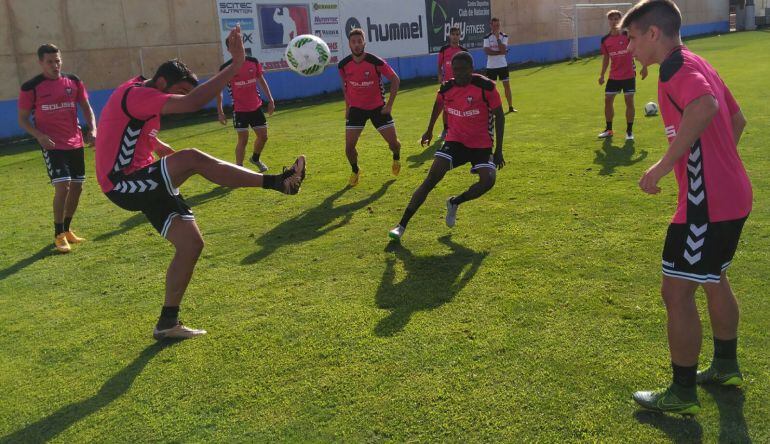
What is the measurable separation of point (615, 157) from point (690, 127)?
7557 mm

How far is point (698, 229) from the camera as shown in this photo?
3266mm

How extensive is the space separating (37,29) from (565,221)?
18.0m

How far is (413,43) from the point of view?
28.5 metres

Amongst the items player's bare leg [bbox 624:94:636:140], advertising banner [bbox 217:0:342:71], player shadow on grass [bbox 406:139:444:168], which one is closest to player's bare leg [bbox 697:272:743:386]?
player shadow on grass [bbox 406:139:444:168]

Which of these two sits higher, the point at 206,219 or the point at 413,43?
the point at 413,43

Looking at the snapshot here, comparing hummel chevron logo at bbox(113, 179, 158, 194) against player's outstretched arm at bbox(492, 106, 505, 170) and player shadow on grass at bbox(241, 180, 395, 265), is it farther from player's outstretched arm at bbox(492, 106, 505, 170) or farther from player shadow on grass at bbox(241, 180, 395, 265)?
player's outstretched arm at bbox(492, 106, 505, 170)

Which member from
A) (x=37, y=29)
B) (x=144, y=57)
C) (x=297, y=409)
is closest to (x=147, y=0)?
(x=144, y=57)

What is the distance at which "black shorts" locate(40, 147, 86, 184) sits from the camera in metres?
7.79

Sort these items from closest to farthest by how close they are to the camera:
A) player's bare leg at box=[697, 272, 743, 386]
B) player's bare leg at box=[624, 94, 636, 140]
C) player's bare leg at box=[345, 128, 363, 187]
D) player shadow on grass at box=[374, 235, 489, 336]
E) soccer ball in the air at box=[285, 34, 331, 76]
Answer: player's bare leg at box=[697, 272, 743, 386] < player shadow on grass at box=[374, 235, 489, 336] < soccer ball in the air at box=[285, 34, 331, 76] < player's bare leg at box=[345, 128, 363, 187] < player's bare leg at box=[624, 94, 636, 140]

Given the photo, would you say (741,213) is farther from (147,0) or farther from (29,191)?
(147,0)

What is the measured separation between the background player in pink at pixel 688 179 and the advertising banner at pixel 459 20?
25.8 m

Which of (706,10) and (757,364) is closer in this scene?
(757,364)

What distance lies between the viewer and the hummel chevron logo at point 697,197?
3.23 metres

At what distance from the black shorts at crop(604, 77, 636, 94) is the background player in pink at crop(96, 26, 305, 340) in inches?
346
